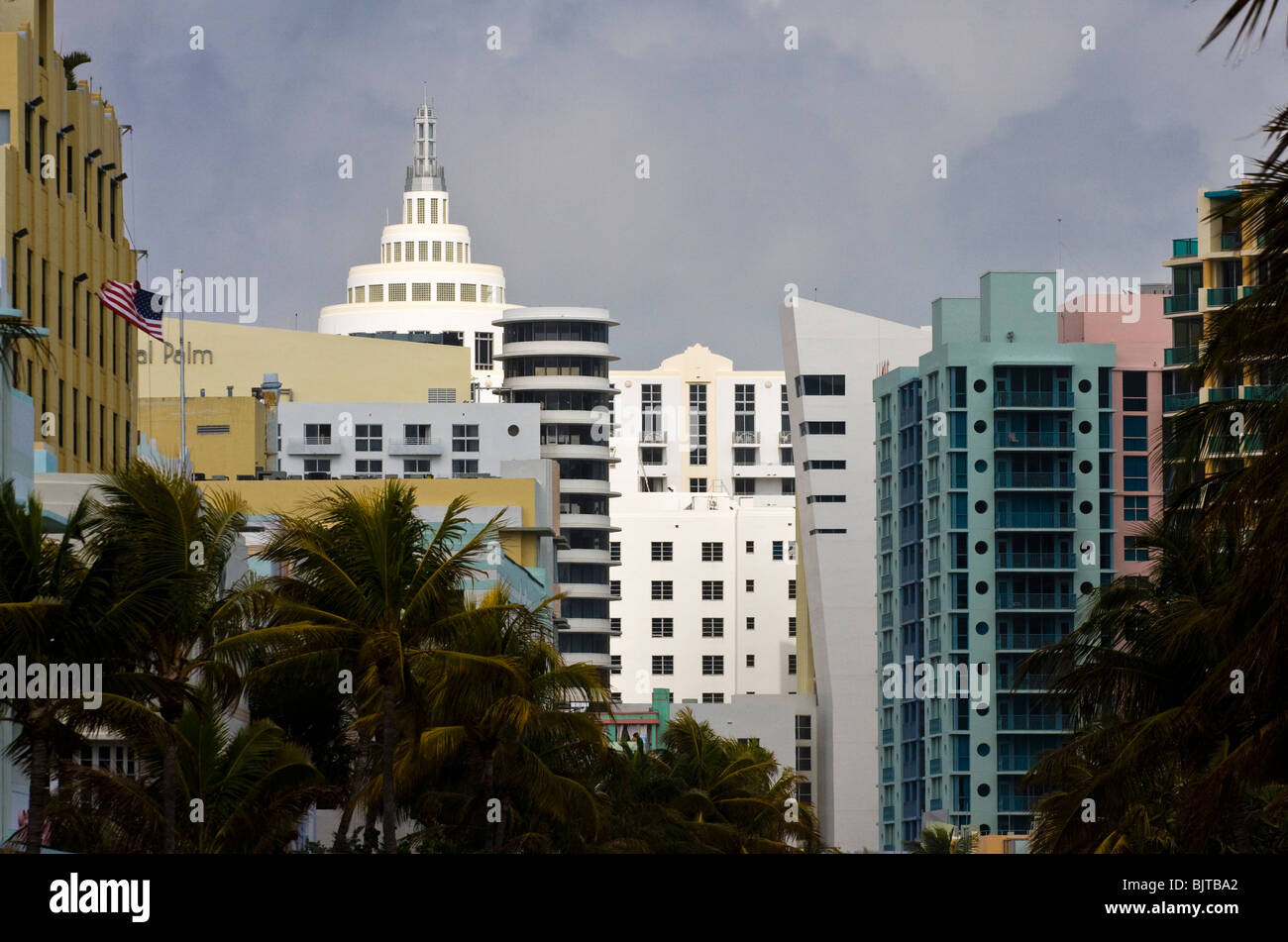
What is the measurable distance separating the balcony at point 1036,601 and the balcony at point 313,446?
45.1 m

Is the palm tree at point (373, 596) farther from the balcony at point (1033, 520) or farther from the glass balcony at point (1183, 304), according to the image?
the balcony at point (1033, 520)

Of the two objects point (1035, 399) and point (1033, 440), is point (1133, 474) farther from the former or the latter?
point (1035, 399)

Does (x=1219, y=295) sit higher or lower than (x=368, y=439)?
higher

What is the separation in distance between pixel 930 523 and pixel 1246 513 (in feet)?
398

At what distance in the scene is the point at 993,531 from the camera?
141500 millimetres

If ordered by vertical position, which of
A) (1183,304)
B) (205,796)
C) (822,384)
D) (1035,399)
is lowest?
(205,796)

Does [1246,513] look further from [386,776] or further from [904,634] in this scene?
[904,634]

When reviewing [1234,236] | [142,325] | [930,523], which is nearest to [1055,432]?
[930,523]

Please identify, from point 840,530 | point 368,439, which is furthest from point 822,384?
point 368,439

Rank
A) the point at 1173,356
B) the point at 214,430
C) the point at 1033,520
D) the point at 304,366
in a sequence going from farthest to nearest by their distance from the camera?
the point at 304,366, the point at 1033,520, the point at 1173,356, the point at 214,430

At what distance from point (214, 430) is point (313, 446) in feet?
70.7

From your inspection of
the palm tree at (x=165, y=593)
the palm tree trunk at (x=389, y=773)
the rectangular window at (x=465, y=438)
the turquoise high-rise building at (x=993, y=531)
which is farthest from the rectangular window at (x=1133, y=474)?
the palm tree at (x=165, y=593)

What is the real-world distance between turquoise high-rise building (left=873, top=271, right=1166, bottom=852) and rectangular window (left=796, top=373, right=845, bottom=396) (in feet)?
65.8
